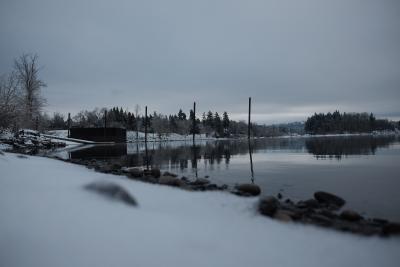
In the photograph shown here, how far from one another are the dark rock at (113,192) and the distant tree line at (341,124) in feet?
515

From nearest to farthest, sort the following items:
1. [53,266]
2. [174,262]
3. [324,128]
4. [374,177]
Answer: [53,266] → [174,262] → [374,177] → [324,128]

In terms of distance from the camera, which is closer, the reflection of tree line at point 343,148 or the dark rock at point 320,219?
the dark rock at point 320,219

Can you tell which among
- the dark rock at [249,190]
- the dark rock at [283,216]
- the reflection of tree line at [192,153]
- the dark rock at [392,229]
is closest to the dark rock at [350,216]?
the dark rock at [392,229]

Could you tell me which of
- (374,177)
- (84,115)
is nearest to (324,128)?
(84,115)

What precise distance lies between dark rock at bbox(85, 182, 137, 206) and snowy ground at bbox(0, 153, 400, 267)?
14cm

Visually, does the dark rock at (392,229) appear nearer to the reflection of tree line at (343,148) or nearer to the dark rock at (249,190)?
the dark rock at (249,190)

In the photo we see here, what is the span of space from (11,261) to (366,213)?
5.83 m

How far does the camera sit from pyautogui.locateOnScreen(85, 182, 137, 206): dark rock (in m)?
4.38

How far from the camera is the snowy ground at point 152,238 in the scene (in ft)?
9.05

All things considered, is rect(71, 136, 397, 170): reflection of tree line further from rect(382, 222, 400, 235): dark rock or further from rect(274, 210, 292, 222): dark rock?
rect(382, 222, 400, 235): dark rock

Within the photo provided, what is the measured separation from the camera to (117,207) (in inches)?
159

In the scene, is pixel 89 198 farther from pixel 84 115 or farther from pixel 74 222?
pixel 84 115

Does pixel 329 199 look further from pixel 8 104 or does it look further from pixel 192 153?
pixel 8 104

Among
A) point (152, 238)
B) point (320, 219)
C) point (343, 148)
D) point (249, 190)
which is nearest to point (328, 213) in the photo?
point (320, 219)
